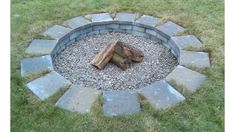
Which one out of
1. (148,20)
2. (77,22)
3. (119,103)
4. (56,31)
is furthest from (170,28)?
(119,103)

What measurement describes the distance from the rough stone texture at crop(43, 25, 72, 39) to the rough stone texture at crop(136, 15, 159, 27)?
1124mm

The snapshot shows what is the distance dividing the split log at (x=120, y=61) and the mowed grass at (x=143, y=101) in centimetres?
83

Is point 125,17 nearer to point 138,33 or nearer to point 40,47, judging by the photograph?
point 138,33

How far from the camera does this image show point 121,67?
13.6 ft

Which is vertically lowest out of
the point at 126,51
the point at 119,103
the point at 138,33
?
the point at 119,103

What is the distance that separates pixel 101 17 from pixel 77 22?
0.41 m

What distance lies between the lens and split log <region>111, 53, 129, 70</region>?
13.6 feet

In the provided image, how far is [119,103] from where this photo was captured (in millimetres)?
3412

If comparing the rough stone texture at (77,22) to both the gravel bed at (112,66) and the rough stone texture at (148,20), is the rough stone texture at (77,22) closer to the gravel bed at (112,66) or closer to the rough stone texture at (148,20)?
the gravel bed at (112,66)

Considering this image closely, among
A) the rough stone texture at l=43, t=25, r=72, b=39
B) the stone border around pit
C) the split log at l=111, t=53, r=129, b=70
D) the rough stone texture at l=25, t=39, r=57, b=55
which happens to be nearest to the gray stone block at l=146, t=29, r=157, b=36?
the stone border around pit

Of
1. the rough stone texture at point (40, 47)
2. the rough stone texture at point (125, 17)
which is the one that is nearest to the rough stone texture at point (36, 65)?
the rough stone texture at point (40, 47)

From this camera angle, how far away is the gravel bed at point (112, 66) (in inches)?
155

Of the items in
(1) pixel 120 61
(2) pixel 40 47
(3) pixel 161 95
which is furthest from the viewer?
(2) pixel 40 47

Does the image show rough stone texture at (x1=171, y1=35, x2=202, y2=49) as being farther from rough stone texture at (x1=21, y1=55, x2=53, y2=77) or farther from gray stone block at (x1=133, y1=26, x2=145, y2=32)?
rough stone texture at (x1=21, y1=55, x2=53, y2=77)
